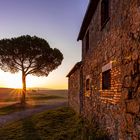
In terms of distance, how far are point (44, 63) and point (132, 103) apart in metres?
29.3

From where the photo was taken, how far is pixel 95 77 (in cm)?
1073

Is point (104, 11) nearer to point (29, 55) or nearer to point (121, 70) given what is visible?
point (121, 70)

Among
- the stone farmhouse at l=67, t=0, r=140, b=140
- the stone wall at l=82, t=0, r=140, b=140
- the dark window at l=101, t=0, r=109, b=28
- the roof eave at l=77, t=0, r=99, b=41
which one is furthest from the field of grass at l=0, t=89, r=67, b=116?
the stone wall at l=82, t=0, r=140, b=140

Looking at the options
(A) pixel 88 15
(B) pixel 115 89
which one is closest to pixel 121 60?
(B) pixel 115 89

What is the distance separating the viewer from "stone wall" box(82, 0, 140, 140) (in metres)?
5.29

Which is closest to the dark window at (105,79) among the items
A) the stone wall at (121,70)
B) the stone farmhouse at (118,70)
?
the stone farmhouse at (118,70)

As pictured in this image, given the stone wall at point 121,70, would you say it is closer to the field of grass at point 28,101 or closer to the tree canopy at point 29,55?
the field of grass at point 28,101

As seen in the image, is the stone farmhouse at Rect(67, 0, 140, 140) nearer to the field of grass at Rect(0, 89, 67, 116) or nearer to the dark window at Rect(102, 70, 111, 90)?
the dark window at Rect(102, 70, 111, 90)

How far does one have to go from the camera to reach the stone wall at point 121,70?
5289 millimetres

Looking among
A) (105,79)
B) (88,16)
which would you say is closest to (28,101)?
(88,16)

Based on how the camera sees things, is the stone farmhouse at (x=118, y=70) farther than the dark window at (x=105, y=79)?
No

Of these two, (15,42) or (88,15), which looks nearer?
(88,15)

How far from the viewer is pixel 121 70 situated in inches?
255

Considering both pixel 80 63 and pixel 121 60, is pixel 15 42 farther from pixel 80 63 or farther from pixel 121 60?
pixel 121 60
